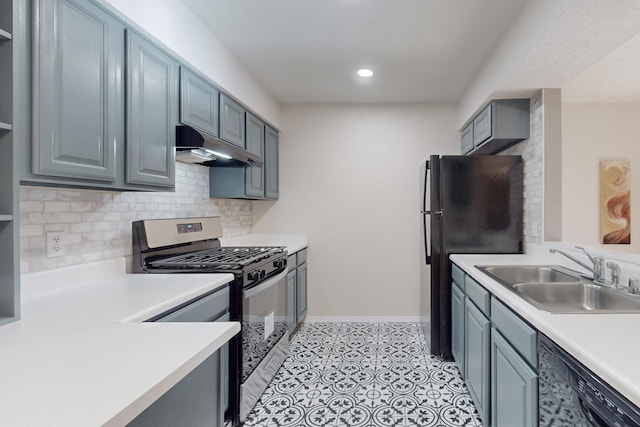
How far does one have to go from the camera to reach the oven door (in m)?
2.07

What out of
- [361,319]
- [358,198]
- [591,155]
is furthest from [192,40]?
[591,155]

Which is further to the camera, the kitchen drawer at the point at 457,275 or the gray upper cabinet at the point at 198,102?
Result: the kitchen drawer at the point at 457,275

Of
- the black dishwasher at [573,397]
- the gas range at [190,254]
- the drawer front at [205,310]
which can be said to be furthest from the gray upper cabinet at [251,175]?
the black dishwasher at [573,397]

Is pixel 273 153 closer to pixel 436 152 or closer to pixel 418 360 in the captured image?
pixel 436 152

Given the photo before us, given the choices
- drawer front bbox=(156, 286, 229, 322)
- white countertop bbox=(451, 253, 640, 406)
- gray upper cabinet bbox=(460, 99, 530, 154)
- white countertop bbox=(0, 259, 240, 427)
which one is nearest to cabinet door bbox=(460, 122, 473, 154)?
gray upper cabinet bbox=(460, 99, 530, 154)

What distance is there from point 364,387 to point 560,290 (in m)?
1.38

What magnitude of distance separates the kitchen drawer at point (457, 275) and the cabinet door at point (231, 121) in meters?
1.95

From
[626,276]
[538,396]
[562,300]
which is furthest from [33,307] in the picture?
[626,276]

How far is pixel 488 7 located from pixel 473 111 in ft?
4.15

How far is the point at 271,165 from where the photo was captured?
3.83 m

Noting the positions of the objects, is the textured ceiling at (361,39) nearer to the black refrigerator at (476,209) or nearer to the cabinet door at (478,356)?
the black refrigerator at (476,209)

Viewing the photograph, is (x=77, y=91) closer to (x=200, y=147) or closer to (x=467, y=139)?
(x=200, y=147)

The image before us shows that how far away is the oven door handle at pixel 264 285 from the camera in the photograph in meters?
2.10

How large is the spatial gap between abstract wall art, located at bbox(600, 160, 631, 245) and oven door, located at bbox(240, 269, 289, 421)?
3034 mm
